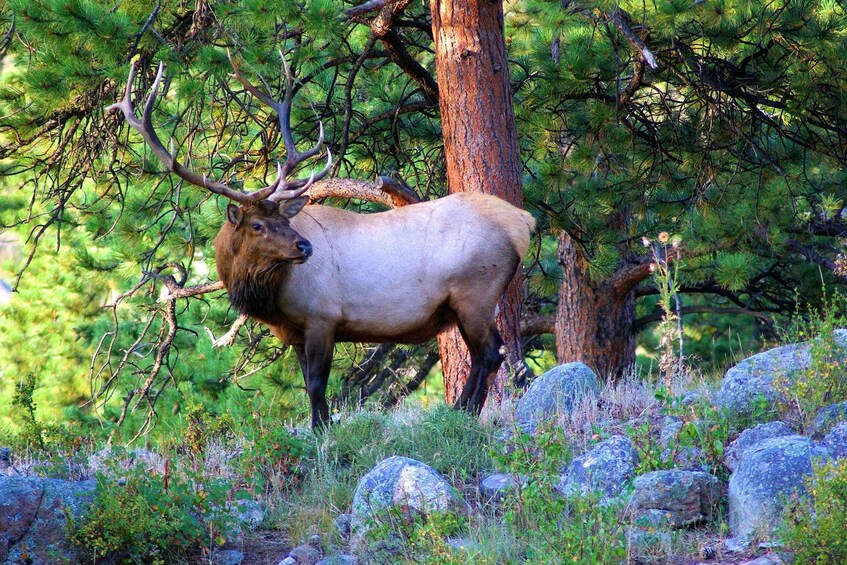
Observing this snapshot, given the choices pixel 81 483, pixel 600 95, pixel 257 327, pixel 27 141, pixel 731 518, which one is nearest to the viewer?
pixel 731 518

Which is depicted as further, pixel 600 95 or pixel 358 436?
pixel 600 95

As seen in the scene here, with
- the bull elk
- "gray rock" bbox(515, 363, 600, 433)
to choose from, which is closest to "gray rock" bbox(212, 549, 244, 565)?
the bull elk

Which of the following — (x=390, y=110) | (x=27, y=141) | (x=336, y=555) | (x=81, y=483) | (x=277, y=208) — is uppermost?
(x=390, y=110)

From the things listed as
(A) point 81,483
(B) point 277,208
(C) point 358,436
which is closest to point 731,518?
(C) point 358,436

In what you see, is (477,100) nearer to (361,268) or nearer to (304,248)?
(361,268)

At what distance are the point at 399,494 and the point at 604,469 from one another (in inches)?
42.3

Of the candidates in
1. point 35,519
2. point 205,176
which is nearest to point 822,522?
point 35,519

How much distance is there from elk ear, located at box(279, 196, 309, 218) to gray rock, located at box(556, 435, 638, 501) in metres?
2.82

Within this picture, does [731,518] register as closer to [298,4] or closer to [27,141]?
[298,4]

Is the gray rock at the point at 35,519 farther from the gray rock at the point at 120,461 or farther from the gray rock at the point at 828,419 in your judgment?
the gray rock at the point at 828,419

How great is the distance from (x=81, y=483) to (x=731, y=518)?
325cm

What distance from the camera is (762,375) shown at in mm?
6086

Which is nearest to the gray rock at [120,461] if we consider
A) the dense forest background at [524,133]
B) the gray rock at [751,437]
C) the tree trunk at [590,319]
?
the dense forest background at [524,133]

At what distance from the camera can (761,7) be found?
8.56 m
